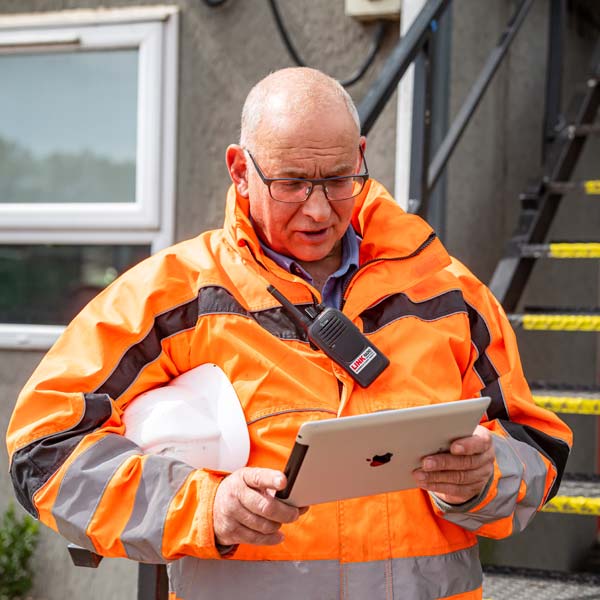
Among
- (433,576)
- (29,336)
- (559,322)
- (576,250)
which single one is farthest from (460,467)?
(29,336)

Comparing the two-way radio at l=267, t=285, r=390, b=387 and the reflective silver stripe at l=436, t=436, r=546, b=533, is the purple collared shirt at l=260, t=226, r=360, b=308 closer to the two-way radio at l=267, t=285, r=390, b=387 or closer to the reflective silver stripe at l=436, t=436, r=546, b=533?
the two-way radio at l=267, t=285, r=390, b=387

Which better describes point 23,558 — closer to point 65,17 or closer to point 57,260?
point 57,260

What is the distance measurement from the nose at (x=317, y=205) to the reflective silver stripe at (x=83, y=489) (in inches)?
21.6

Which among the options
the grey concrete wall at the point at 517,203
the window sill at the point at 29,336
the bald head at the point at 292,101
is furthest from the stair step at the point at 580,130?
the bald head at the point at 292,101

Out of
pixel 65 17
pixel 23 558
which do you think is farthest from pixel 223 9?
pixel 23 558

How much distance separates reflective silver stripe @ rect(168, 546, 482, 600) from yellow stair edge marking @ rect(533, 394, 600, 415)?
156 cm

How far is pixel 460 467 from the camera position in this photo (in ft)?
5.37

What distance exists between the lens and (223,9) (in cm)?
409

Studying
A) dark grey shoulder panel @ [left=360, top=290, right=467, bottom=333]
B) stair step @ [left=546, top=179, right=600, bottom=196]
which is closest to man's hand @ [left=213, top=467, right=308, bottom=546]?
dark grey shoulder panel @ [left=360, top=290, right=467, bottom=333]

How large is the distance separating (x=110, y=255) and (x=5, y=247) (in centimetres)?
52

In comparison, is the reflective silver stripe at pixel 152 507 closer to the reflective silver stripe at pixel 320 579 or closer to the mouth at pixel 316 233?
the reflective silver stripe at pixel 320 579

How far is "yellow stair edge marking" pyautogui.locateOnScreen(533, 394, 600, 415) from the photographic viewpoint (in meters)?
3.26

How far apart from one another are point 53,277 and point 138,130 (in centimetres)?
72

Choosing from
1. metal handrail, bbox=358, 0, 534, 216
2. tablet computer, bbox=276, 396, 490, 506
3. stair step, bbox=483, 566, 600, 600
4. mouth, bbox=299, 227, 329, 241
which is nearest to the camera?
tablet computer, bbox=276, 396, 490, 506
